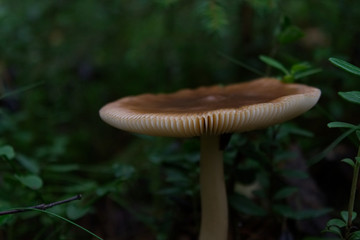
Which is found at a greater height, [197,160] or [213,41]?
[213,41]

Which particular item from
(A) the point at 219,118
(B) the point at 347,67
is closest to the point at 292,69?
(B) the point at 347,67

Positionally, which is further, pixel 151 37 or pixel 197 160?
pixel 151 37

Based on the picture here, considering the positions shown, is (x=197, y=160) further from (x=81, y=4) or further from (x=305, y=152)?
(x=81, y=4)

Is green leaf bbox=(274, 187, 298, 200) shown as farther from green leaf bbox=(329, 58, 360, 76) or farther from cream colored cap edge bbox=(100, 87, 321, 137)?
green leaf bbox=(329, 58, 360, 76)

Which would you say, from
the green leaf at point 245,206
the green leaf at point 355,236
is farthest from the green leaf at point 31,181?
the green leaf at point 355,236

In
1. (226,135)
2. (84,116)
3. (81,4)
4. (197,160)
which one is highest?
(81,4)

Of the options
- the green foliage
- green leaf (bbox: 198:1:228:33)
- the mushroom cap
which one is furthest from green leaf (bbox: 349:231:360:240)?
green leaf (bbox: 198:1:228:33)


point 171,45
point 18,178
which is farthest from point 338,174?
point 18,178
